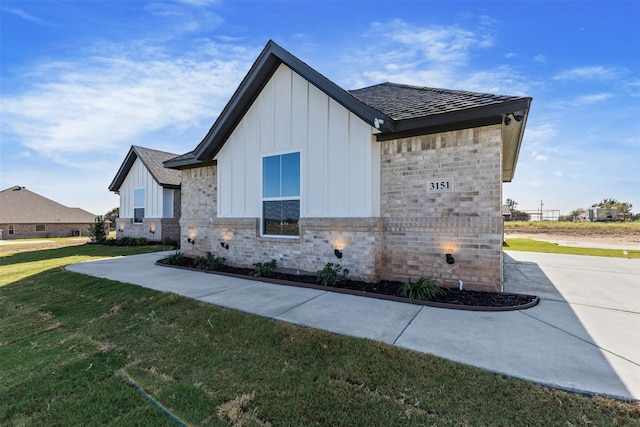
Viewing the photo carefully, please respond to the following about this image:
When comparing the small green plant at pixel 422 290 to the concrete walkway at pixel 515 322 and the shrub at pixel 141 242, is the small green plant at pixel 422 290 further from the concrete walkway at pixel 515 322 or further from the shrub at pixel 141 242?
the shrub at pixel 141 242

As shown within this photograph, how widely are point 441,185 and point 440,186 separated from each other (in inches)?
1.2

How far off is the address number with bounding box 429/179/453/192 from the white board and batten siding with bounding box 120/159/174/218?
640 inches

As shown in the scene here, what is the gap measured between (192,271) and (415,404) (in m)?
7.71

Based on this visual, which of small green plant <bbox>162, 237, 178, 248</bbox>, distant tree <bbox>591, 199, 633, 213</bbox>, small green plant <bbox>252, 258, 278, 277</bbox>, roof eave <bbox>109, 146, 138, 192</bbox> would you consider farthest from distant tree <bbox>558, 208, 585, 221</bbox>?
roof eave <bbox>109, 146, 138, 192</bbox>

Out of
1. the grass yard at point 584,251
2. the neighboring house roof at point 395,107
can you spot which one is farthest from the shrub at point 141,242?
the grass yard at point 584,251

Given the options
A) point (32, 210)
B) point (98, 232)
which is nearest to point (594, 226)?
point (98, 232)

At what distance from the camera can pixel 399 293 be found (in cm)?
554

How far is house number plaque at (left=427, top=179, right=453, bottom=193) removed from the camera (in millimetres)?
5820

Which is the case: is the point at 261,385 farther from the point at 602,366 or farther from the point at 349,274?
the point at 349,274

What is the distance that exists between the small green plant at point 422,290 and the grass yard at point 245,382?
2.30 metres

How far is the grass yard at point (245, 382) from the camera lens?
2240 mm

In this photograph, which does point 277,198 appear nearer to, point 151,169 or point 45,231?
point 151,169

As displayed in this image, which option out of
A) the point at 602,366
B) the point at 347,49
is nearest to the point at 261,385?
the point at 602,366

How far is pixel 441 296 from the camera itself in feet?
17.5
